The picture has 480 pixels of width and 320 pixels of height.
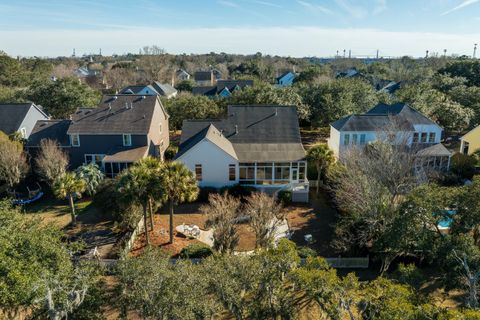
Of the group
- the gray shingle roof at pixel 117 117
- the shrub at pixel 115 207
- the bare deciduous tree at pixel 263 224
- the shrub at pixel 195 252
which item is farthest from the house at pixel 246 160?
the shrub at pixel 195 252

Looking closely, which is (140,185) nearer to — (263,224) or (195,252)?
(195,252)

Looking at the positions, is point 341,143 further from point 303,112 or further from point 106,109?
point 106,109

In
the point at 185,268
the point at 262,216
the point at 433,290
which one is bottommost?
the point at 433,290

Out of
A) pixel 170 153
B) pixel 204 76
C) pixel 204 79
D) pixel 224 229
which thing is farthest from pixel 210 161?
pixel 204 76

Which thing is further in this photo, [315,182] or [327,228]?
[315,182]

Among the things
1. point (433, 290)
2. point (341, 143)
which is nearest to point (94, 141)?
point (341, 143)

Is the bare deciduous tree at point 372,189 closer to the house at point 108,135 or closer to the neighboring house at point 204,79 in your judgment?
the house at point 108,135
